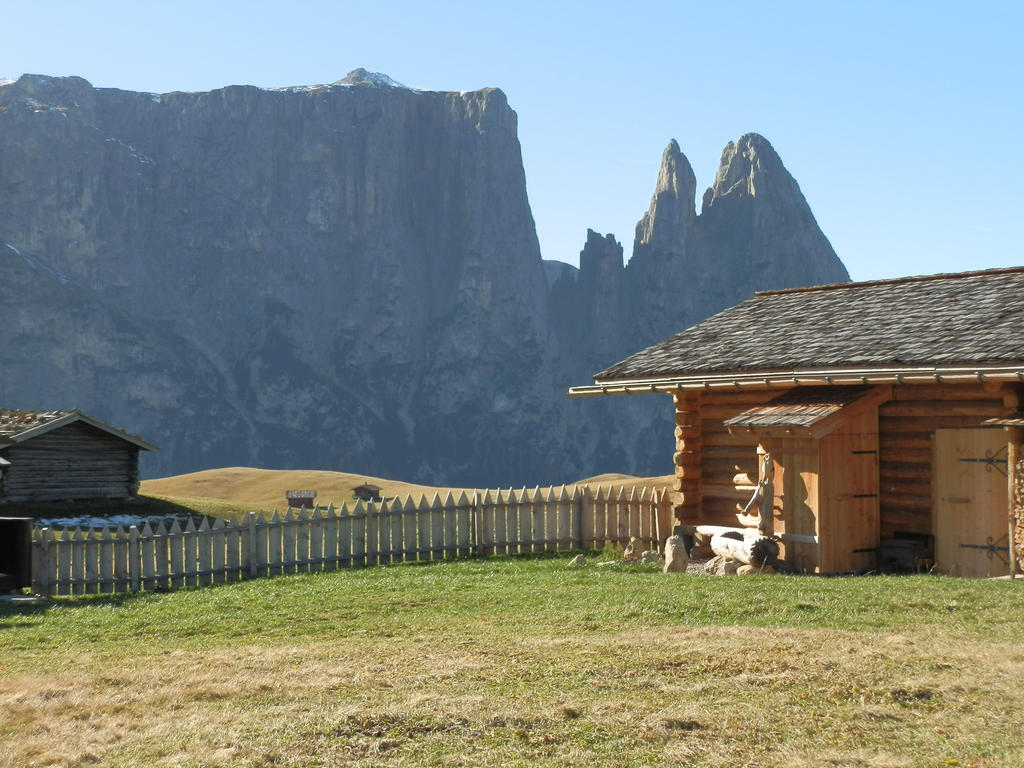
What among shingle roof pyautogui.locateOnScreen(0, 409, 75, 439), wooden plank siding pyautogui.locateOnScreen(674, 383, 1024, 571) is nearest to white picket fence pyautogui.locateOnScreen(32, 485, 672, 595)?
wooden plank siding pyautogui.locateOnScreen(674, 383, 1024, 571)

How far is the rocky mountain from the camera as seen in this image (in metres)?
170

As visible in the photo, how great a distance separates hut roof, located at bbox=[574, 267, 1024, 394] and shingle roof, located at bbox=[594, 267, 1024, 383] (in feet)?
0.06

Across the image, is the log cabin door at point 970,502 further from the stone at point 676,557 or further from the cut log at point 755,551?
the stone at point 676,557

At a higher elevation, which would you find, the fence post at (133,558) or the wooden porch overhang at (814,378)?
the wooden porch overhang at (814,378)

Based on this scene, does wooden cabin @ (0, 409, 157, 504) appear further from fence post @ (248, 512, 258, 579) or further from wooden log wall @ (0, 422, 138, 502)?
fence post @ (248, 512, 258, 579)

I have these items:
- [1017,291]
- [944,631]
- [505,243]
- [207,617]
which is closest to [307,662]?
[207,617]

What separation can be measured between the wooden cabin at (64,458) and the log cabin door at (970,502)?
89.5 feet

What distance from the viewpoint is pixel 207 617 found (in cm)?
1457

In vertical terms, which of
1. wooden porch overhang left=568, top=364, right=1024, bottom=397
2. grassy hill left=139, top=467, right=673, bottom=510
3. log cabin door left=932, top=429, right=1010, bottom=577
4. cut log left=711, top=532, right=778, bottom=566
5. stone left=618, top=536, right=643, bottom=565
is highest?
wooden porch overhang left=568, top=364, right=1024, bottom=397

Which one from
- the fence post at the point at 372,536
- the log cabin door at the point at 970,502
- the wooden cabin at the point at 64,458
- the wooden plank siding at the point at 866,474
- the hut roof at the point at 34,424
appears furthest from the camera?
the wooden cabin at the point at 64,458

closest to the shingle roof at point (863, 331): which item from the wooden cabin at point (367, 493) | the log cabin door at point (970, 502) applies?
the log cabin door at point (970, 502)

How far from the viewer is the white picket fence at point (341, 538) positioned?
1770 centimetres

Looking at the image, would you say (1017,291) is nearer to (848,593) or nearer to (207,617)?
(848,593)

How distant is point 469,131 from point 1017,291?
183 metres
